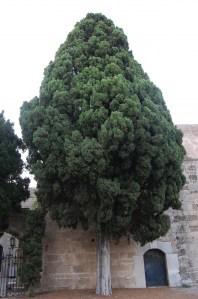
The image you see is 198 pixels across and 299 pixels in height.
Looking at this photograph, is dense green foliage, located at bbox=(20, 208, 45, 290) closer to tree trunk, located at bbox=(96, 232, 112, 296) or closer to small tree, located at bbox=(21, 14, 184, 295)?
small tree, located at bbox=(21, 14, 184, 295)

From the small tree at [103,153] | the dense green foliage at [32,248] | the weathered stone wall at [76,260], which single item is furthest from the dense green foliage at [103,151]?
the weathered stone wall at [76,260]

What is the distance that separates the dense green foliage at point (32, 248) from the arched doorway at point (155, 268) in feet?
12.7

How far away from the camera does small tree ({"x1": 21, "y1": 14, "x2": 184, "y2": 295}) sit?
707cm

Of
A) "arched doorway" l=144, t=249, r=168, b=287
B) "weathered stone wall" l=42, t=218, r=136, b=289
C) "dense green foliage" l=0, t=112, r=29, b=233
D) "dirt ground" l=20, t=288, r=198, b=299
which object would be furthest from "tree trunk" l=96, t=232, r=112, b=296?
"dense green foliage" l=0, t=112, r=29, b=233

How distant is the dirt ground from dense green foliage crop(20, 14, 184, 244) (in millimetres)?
1548

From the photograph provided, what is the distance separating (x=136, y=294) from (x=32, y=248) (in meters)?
3.36

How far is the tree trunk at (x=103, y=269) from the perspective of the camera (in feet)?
25.0

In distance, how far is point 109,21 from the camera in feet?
33.7

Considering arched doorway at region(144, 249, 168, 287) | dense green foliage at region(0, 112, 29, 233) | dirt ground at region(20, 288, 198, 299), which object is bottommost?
dirt ground at region(20, 288, 198, 299)

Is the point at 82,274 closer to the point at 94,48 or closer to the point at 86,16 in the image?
the point at 94,48

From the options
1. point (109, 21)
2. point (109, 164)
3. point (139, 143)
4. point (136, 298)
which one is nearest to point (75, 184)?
point (109, 164)

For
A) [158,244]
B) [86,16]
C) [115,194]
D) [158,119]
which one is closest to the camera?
[115,194]

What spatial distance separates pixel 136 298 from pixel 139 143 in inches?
166

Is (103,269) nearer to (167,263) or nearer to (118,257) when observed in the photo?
(118,257)
